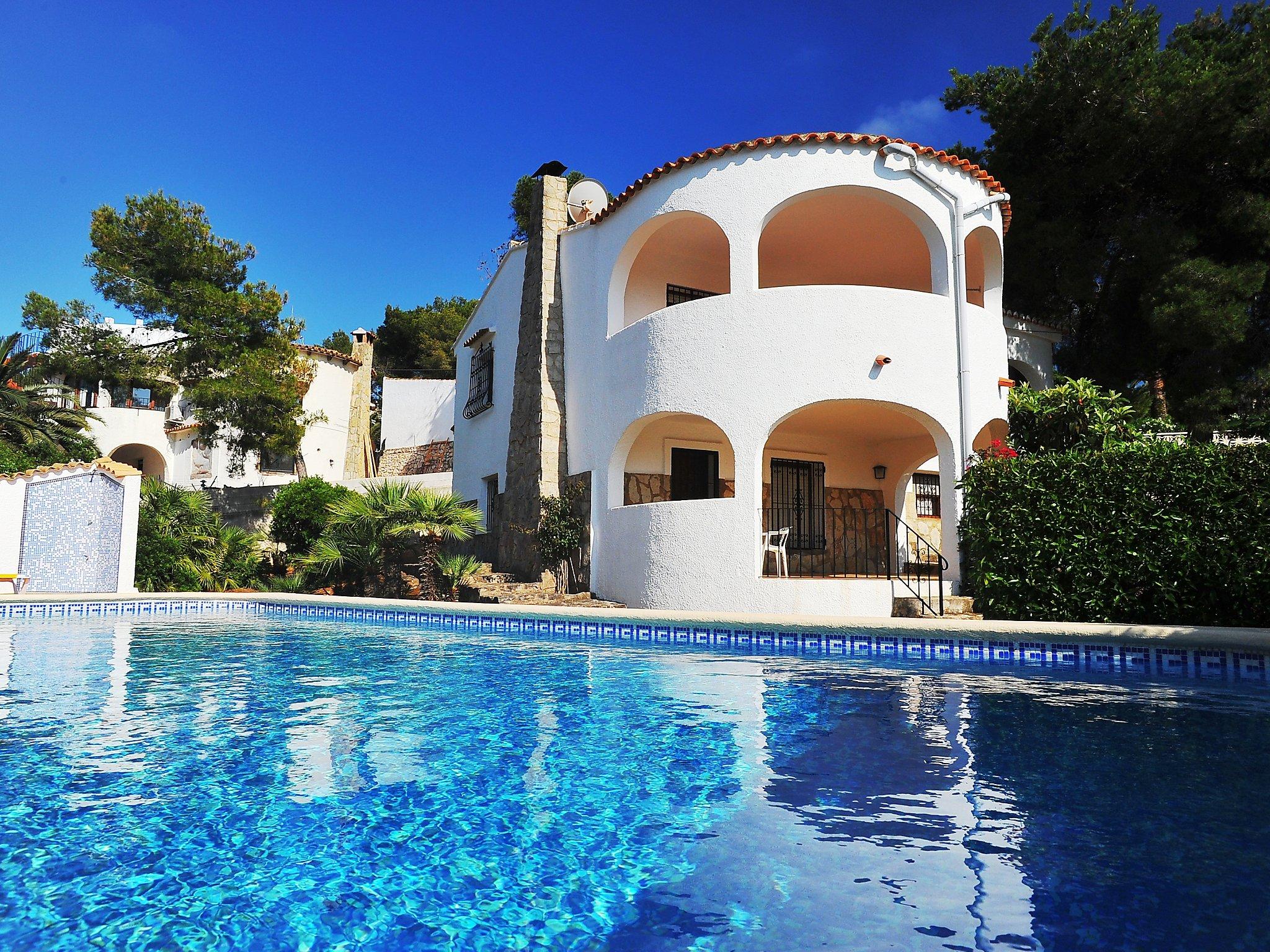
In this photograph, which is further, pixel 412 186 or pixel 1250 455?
pixel 412 186

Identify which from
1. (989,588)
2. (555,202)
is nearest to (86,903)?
(989,588)

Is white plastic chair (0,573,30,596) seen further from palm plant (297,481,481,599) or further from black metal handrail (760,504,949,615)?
black metal handrail (760,504,949,615)

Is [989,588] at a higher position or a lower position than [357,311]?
A: lower

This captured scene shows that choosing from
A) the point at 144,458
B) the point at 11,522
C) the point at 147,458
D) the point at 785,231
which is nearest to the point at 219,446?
the point at 147,458

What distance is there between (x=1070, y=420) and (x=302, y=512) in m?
16.5

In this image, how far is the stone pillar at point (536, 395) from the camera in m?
15.4

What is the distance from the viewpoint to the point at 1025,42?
783 inches

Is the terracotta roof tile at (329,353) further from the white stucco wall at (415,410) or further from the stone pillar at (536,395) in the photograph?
the stone pillar at (536,395)

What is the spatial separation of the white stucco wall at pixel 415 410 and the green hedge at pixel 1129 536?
2350cm

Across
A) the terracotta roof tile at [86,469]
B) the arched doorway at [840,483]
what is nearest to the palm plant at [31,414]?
the terracotta roof tile at [86,469]

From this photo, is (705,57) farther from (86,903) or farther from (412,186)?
(86,903)

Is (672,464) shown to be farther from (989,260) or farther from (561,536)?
(989,260)

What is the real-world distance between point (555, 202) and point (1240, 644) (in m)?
14.1

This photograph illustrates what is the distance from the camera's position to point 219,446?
29438 mm
